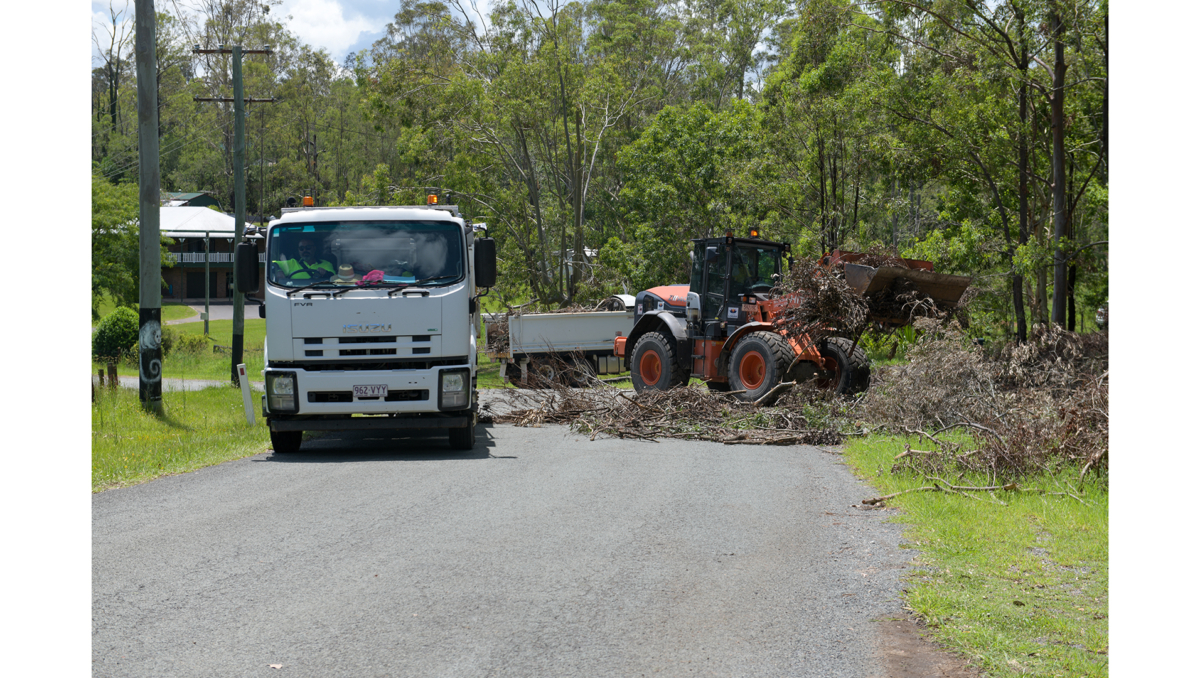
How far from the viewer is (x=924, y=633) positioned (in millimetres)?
5426

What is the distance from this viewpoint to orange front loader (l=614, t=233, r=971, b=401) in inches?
618

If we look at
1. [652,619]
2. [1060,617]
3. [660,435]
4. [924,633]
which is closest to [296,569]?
[652,619]

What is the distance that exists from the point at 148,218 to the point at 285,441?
6150 millimetres

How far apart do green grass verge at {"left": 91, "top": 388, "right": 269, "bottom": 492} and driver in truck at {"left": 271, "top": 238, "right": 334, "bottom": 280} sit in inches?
96.4

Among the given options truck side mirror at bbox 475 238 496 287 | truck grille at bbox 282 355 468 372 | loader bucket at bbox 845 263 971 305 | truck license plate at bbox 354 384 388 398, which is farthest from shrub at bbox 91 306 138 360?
loader bucket at bbox 845 263 971 305

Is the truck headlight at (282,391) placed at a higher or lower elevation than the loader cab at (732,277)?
lower

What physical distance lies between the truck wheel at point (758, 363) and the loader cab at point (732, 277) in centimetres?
78

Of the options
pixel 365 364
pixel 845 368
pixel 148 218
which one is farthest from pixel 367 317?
pixel 845 368

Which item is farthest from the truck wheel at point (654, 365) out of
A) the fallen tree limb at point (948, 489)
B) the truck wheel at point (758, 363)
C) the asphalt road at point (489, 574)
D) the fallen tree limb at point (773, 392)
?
the fallen tree limb at point (948, 489)

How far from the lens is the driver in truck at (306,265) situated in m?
11.9

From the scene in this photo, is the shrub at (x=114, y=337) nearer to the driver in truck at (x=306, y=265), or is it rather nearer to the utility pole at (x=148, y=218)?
the utility pole at (x=148, y=218)

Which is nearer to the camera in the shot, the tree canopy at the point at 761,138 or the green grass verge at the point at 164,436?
the green grass verge at the point at 164,436

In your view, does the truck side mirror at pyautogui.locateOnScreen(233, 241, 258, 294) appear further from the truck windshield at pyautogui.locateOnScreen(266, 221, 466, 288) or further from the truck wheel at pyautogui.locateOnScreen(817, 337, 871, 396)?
the truck wheel at pyautogui.locateOnScreen(817, 337, 871, 396)

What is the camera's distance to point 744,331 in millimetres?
16844
